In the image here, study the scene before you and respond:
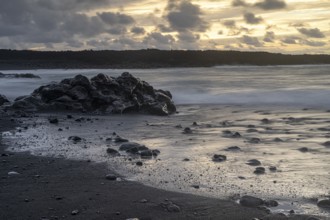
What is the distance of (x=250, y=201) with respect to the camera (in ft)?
17.5

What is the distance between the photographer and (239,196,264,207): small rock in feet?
17.4

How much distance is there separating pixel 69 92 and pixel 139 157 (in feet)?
35.9

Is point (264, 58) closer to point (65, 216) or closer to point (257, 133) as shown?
point (257, 133)

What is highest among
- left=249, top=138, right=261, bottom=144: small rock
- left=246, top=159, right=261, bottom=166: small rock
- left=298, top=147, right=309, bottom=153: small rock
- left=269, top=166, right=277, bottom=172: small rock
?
left=269, top=166, right=277, bottom=172: small rock

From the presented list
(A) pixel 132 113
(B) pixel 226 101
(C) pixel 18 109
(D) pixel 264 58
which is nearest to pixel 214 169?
(A) pixel 132 113

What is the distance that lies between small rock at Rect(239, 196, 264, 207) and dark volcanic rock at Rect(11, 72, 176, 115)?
38.3 feet

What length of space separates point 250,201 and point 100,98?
1328 centimetres

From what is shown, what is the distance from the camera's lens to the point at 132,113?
56.9 feet

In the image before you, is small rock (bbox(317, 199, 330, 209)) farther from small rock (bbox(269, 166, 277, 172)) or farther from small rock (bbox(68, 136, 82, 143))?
small rock (bbox(68, 136, 82, 143))

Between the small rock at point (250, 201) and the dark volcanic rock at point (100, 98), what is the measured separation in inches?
460

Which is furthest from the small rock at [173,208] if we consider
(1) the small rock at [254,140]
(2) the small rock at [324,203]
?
(1) the small rock at [254,140]

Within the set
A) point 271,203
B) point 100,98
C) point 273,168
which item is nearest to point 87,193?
point 271,203

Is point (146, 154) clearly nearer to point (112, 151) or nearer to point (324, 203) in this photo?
point (112, 151)

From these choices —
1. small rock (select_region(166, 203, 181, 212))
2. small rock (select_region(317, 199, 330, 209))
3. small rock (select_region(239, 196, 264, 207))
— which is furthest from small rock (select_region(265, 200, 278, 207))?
small rock (select_region(166, 203, 181, 212))
